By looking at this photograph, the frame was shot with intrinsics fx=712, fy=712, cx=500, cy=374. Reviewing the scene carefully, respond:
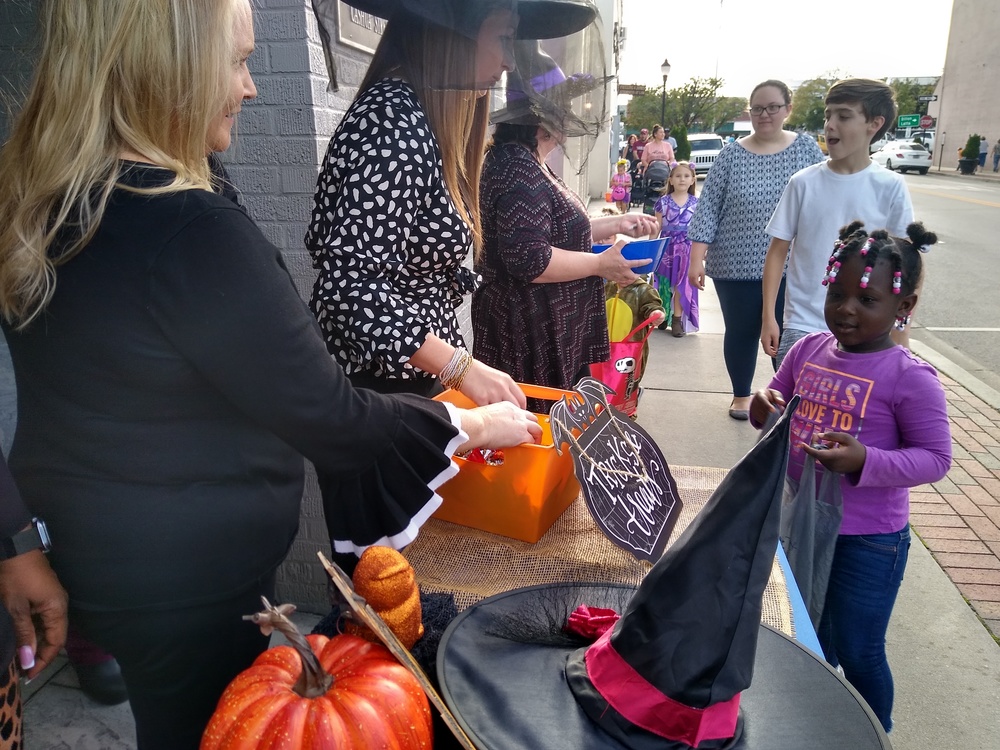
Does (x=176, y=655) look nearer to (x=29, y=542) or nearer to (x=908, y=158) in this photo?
(x=29, y=542)

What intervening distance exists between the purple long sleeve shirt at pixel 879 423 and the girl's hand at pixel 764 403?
0.31 ft

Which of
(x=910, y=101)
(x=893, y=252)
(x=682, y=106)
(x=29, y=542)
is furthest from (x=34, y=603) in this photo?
(x=910, y=101)

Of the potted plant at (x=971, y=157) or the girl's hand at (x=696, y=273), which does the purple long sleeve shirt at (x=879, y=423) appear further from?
A: the potted plant at (x=971, y=157)

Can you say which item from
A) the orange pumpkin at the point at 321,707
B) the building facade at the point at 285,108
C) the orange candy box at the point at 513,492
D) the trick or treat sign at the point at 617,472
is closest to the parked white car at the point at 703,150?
the building facade at the point at 285,108

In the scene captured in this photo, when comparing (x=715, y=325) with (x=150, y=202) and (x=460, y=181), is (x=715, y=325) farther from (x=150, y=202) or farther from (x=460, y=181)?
(x=150, y=202)

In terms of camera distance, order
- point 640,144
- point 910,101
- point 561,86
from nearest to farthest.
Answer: point 561,86 < point 640,144 < point 910,101

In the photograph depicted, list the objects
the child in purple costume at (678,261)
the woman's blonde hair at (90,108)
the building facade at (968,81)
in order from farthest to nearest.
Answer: the building facade at (968,81), the child in purple costume at (678,261), the woman's blonde hair at (90,108)

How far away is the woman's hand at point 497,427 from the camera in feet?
4.26

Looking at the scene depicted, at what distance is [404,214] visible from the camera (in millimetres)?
1545

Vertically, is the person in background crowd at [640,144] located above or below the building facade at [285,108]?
above

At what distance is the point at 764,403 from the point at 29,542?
5.59 feet

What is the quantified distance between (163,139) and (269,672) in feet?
2.43

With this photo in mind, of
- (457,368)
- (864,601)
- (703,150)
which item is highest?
(703,150)

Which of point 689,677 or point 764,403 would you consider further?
point 764,403
